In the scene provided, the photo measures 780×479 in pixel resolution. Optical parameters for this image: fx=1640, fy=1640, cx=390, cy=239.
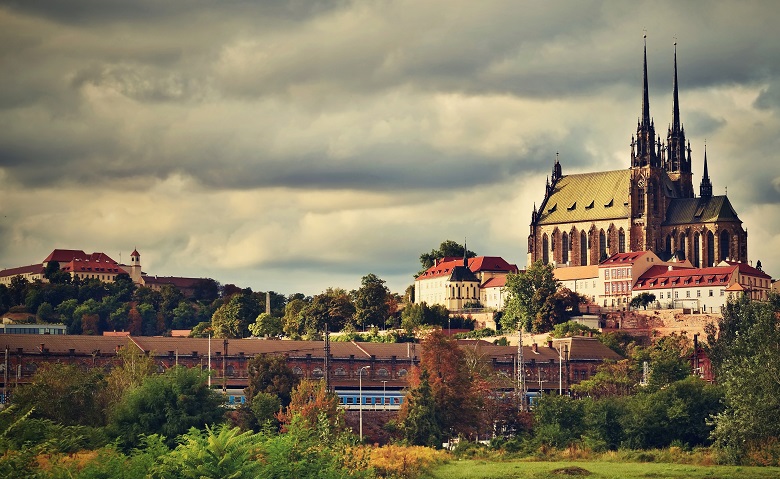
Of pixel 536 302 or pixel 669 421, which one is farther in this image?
pixel 536 302

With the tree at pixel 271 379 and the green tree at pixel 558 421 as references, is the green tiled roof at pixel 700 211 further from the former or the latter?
the green tree at pixel 558 421

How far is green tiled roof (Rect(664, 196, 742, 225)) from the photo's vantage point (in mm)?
185625

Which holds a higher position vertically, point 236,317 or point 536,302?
point 536,302

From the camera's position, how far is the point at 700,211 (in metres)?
188

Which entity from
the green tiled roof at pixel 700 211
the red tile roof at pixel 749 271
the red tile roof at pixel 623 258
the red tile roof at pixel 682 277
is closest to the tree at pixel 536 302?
the red tile roof at pixel 682 277

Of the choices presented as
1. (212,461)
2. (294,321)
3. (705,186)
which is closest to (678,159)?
(705,186)

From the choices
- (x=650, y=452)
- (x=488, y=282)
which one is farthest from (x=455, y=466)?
(x=488, y=282)

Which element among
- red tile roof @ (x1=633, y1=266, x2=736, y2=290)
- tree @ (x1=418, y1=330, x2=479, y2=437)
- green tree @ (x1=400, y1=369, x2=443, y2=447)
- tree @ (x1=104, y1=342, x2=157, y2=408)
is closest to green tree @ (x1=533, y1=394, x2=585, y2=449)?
tree @ (x1=418, y1=330, x2=479, y2=437)

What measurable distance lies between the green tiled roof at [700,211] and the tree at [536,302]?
22.7 meters

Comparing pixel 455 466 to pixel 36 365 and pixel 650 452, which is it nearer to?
pixel 650 452

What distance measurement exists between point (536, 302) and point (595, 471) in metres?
86.2

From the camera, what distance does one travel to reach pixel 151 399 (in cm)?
8706

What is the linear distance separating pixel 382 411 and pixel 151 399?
115 feet

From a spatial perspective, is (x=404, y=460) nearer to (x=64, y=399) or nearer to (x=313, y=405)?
(x=313, y=405)
